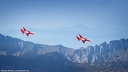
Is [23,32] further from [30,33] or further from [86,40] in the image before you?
[86,40]

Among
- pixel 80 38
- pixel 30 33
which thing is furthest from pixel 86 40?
pixel 30 33

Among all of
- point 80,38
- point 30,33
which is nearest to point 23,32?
point 30,33

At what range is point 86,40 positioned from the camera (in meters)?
103

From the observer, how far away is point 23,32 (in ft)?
350

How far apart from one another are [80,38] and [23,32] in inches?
1276

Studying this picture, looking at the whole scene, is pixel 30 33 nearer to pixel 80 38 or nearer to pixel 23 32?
pixel 23 32

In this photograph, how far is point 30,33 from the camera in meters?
101

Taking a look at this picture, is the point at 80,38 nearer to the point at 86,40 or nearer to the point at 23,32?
the point at 86,40

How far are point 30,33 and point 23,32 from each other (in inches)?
297

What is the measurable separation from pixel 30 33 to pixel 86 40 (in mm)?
30702

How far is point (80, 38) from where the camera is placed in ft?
344

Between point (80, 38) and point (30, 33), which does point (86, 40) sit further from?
point (30, 33)
